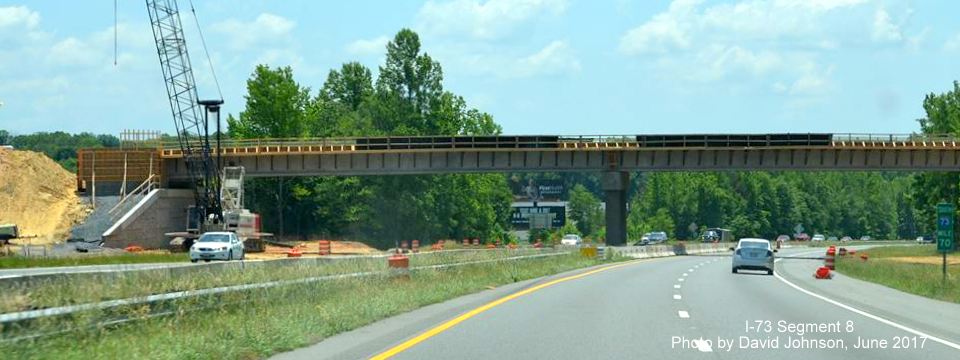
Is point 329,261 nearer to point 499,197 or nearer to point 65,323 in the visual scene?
point 65,323

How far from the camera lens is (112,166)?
85250 millimetres

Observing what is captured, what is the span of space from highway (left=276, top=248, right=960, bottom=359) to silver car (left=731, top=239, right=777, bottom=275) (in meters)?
15.6

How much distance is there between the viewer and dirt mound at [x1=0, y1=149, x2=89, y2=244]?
7681 cm

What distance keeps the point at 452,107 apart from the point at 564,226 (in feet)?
209


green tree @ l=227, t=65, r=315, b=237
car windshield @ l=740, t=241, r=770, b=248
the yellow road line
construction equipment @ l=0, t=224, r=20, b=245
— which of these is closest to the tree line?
green tree @ l=227, t=65, r=315, b=237

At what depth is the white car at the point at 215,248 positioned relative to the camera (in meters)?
53.0

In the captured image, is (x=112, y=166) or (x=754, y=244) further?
(x=112, y=166)

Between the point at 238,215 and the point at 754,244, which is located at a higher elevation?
the point at 238,215

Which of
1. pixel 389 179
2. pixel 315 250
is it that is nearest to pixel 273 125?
pixel 389 179

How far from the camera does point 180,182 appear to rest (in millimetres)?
90000

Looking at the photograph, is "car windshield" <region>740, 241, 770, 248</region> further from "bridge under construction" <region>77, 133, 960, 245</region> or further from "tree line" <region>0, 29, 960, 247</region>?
"tree line" <region>0, 29, 960, 247</region>

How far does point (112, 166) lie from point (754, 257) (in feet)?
172

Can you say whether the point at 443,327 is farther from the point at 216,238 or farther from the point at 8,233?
the point at 8,233

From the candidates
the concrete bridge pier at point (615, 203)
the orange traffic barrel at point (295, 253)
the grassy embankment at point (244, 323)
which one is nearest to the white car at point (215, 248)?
the orange traffic barrel at point (295, 253)
